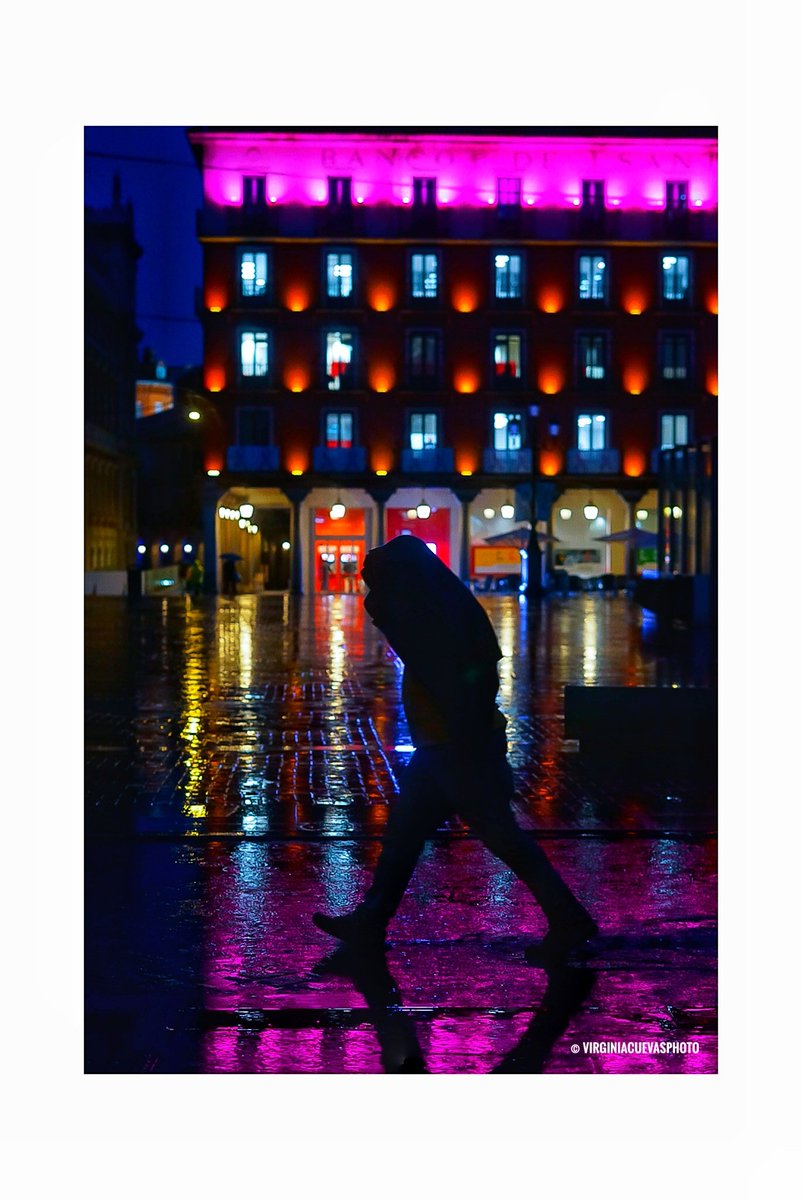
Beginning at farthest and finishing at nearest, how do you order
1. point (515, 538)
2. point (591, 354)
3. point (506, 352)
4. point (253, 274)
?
point (591, 354)
point (506, 352)
point (253, 274)
point (515, 538)

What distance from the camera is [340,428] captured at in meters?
48.8

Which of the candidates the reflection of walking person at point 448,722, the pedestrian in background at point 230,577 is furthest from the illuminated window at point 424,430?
the reflection of walking person at point 448,722

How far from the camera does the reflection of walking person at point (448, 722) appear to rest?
4918mm

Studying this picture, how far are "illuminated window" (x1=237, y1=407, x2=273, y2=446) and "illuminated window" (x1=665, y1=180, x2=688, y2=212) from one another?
14.4 m

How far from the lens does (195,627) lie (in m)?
27.1

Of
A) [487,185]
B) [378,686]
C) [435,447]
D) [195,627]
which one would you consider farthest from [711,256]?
[378,686]

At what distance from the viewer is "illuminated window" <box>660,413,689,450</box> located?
1938 inches

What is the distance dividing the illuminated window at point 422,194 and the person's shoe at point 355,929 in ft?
146

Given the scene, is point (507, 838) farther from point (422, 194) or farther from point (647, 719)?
point (422, 194)

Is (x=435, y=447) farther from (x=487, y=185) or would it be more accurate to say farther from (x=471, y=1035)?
(x=471, y=1035)

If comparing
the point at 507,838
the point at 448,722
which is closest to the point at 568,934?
the point at 507,838

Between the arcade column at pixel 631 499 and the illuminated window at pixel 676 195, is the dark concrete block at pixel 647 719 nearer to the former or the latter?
the arcade column at pixel 631 499

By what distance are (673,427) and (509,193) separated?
9266mm

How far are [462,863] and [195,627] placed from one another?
67.7 ft
